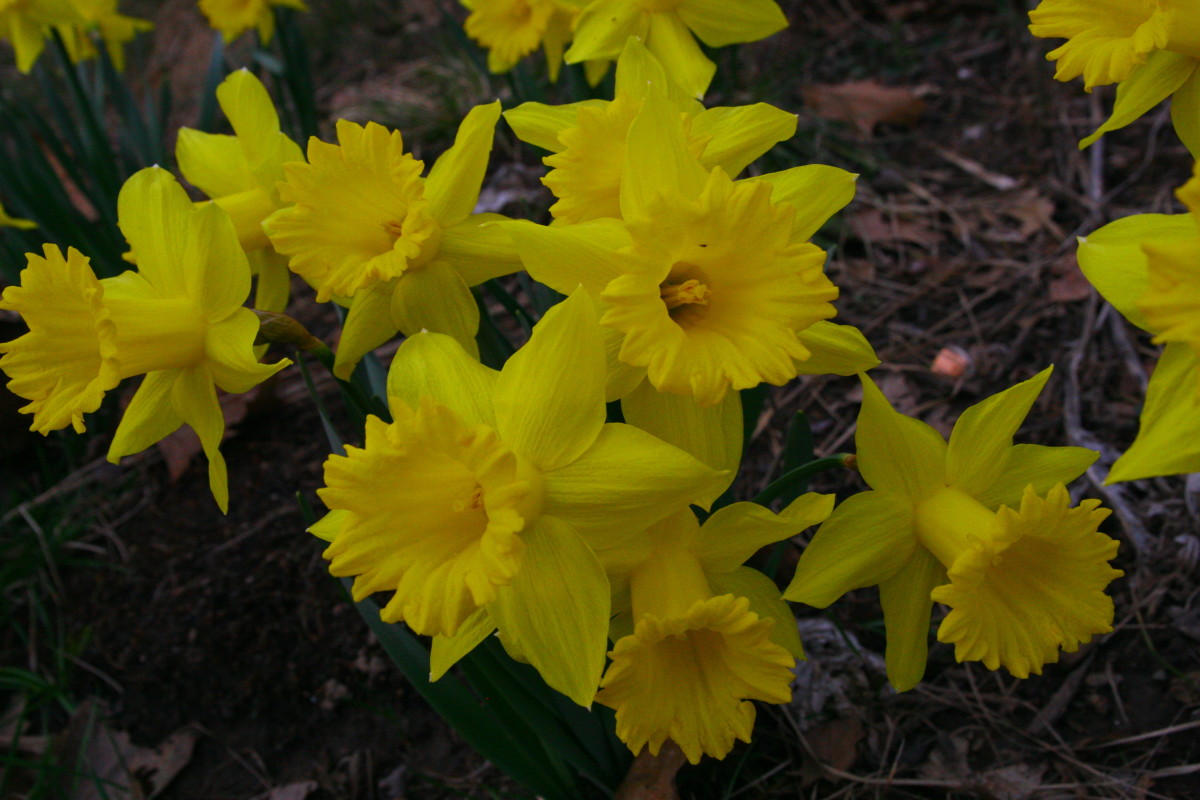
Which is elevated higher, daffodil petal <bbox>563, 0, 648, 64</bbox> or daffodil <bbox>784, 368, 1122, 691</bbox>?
daffodil petal <bbox>563, 0, 648, 64</bbox>

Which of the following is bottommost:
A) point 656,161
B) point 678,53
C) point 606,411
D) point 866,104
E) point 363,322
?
point 866,104

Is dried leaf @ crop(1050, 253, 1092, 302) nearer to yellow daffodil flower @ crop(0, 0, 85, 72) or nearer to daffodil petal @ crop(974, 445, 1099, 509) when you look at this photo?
daffodil petal @ crop(974, 445, 1099, 509)

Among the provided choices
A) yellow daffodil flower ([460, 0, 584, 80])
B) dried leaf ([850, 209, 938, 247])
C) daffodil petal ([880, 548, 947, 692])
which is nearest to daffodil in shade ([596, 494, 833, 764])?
daffodil petal ([880, 548, 947, 692])

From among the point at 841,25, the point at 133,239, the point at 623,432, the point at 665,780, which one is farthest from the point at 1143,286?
the point at 841,25

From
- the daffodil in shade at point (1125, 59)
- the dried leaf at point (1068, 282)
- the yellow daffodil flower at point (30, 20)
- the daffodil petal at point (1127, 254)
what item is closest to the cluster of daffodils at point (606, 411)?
the daffodil petal at point (1127, 254)

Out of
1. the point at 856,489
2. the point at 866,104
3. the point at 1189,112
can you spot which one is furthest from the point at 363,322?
the point at 866,104

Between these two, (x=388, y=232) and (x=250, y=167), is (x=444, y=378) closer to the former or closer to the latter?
(x=388, y=232)
